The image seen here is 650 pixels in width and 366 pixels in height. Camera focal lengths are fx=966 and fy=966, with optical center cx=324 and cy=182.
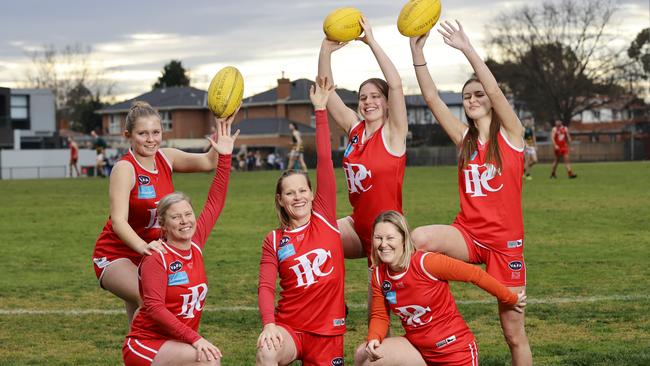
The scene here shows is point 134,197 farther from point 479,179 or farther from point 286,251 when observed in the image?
point 479,179

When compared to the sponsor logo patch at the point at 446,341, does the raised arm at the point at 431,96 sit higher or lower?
higher

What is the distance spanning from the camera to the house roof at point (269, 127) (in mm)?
86562

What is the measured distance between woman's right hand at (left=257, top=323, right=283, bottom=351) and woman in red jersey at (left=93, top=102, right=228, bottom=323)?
116cm

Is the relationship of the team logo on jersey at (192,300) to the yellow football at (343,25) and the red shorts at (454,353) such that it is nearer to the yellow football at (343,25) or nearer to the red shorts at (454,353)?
the red shorts at (454,353)

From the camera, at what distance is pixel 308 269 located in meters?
5.98

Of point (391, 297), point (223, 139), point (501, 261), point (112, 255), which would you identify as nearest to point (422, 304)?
point (391, 297)

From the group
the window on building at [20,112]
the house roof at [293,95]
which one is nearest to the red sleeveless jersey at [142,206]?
the window on building at [20,112]

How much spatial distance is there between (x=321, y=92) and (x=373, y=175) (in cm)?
66

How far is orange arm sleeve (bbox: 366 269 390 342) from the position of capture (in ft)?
19.3

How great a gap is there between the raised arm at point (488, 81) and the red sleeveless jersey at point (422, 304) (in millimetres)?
1088

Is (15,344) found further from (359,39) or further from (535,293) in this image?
(535,293)

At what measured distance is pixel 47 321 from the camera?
9.24m

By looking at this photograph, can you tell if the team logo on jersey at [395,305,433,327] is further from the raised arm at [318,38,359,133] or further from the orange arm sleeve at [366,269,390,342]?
the raised arm at [318,38,359,133]

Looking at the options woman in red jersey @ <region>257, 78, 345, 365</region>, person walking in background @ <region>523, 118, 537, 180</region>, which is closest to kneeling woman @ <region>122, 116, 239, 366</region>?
woman in red jersey @ <region>257, 78, 345, 365</region>
